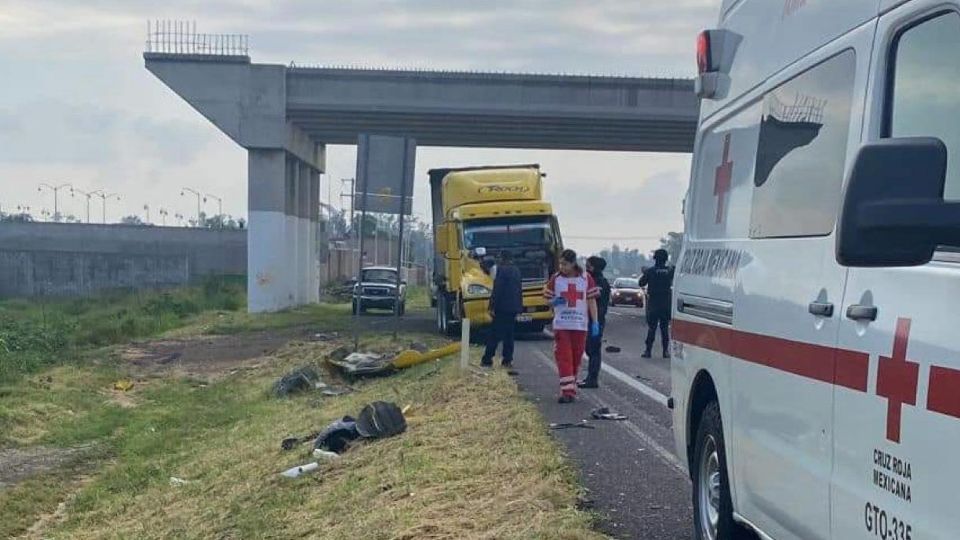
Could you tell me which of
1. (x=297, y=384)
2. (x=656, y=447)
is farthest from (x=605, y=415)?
(x=297, y=384)

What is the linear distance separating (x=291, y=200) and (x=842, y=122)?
4325 cm

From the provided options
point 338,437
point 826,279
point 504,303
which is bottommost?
point 338,437

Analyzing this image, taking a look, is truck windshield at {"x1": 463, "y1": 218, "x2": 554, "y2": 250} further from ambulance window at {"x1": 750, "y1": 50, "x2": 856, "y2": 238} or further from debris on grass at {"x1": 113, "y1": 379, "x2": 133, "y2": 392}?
ambulance window at {"x1": 750, "y1": 50, "x2": 856, "y2": 238}

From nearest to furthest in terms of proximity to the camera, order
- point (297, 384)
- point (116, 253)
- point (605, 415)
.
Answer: point (605, 415)
point (297, 384)
point (116, 253)

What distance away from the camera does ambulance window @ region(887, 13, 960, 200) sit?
4117 mm

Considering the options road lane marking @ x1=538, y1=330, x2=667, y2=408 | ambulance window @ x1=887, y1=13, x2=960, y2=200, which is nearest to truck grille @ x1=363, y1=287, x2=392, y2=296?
road lane marking @ x1=538, y1=330, x2=667, y2=408

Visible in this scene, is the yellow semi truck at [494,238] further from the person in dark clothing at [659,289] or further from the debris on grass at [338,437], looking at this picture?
the debris on grass at [338,437]

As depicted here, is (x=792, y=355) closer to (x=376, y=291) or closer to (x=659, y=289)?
(x=659, y=289)

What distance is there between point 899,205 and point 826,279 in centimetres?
138

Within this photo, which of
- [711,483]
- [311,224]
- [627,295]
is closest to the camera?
[711,483]

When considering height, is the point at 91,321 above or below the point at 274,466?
below

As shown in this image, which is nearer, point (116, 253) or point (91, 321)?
point (91, 321)

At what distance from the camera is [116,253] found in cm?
8950

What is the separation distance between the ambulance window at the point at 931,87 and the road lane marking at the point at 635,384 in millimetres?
10446
